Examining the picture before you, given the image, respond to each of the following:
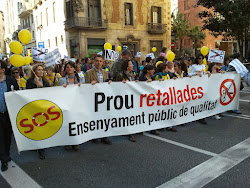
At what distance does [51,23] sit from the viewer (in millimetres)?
30828

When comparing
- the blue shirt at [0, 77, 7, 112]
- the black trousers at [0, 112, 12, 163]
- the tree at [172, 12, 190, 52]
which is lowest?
the black trousers at [0, 112, 12, 163]

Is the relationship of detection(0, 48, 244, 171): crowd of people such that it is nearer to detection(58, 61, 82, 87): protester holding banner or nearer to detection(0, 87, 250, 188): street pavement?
detection(58, 61, 82, 87): protester holding banner

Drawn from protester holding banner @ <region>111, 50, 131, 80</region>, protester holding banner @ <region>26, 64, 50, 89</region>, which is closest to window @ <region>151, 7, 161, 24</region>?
protester holding banner @ <region>111, 50, 131, 80</region>

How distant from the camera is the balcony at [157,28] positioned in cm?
2862

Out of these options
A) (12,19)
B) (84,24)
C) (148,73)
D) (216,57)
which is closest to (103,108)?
(148,73)

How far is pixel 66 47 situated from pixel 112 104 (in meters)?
24.1

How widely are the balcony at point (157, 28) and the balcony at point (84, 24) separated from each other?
5.55 m

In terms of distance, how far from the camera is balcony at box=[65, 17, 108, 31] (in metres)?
24.3

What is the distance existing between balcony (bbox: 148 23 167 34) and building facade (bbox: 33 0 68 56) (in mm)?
9614

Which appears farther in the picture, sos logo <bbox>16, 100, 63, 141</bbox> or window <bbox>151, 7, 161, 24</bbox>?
window <bbox>151, 7, 161, 24</bbox>

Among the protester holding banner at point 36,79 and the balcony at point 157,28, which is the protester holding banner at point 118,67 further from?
the balcony at point 157,28

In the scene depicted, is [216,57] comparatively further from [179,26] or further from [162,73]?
[179,26]

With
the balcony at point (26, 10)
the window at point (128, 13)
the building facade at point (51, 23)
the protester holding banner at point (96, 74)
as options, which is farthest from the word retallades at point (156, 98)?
the balcony at point (26, 10)

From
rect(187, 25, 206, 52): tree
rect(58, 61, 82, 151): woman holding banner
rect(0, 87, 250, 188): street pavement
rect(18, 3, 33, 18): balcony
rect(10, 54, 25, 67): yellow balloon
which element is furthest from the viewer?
rect(187, 25, 206, 52): tree
